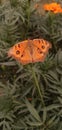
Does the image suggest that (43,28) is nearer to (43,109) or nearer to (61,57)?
(61,57)

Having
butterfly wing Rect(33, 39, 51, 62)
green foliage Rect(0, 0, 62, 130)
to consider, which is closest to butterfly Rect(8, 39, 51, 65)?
butterfly wing Rect(33, 39, 51, 62)

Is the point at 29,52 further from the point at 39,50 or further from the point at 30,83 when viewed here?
the point at 30,83

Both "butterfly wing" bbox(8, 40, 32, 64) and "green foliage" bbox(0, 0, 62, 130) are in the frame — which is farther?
"green foliage" bbox(0, 0, 62, 130)

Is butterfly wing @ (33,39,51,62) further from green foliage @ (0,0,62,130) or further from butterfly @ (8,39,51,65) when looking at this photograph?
green foliage @ (0,0,62,130)

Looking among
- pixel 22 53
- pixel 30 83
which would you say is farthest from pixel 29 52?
pixel 30 83

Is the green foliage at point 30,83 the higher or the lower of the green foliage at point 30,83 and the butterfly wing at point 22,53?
the lower

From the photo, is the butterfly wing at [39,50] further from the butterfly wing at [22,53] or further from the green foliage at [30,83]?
the green foliage at [30,83]

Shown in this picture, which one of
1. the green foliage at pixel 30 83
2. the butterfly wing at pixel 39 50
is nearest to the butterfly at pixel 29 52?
the butterfly wing at pixel 39 50

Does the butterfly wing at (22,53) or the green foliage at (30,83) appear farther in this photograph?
the green foliage at (30,83)
